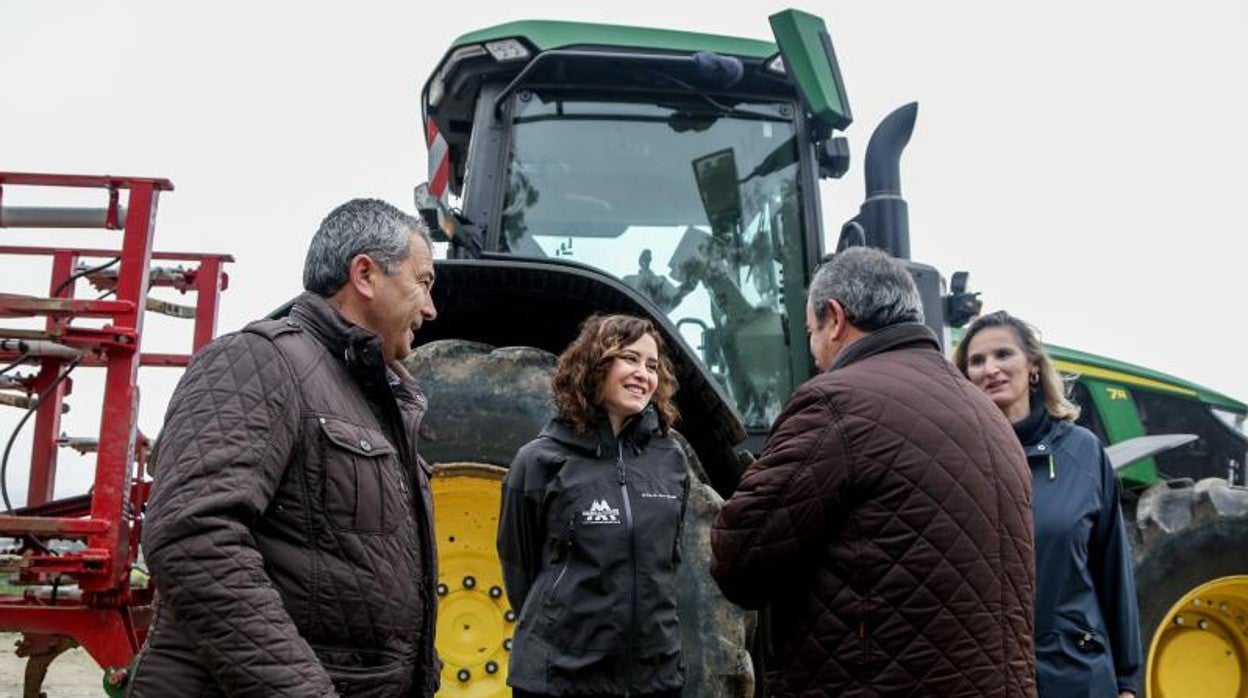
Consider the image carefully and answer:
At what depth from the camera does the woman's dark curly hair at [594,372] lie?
2.80m

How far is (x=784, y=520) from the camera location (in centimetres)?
202

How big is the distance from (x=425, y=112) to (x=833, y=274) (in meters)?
2.90

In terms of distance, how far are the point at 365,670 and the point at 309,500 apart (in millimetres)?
287

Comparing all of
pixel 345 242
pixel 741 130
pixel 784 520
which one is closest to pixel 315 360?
pixel 345 242

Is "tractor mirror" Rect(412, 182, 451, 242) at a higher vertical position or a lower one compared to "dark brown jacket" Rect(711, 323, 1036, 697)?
higher

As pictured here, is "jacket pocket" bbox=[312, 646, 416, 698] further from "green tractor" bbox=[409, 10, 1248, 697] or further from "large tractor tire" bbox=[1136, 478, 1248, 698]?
"large tractor tire" bbox=[1136, 478, 1248, 698]

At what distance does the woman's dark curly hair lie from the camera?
2.80 meters

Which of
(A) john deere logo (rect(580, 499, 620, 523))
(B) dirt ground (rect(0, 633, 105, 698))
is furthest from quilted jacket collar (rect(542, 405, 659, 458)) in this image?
(B) dirt ground (rect(0, 633, 105, 698))

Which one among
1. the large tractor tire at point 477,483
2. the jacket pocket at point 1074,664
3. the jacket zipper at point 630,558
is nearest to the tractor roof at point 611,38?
the large tractor tire at point 477,483

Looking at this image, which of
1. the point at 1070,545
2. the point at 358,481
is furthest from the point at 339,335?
the point at 1070,545

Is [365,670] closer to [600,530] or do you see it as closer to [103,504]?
[600,530]

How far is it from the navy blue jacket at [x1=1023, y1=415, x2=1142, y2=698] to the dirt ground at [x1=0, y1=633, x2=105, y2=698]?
231 inches

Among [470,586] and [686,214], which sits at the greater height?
[686,214]

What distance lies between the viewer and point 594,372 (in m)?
2.82
